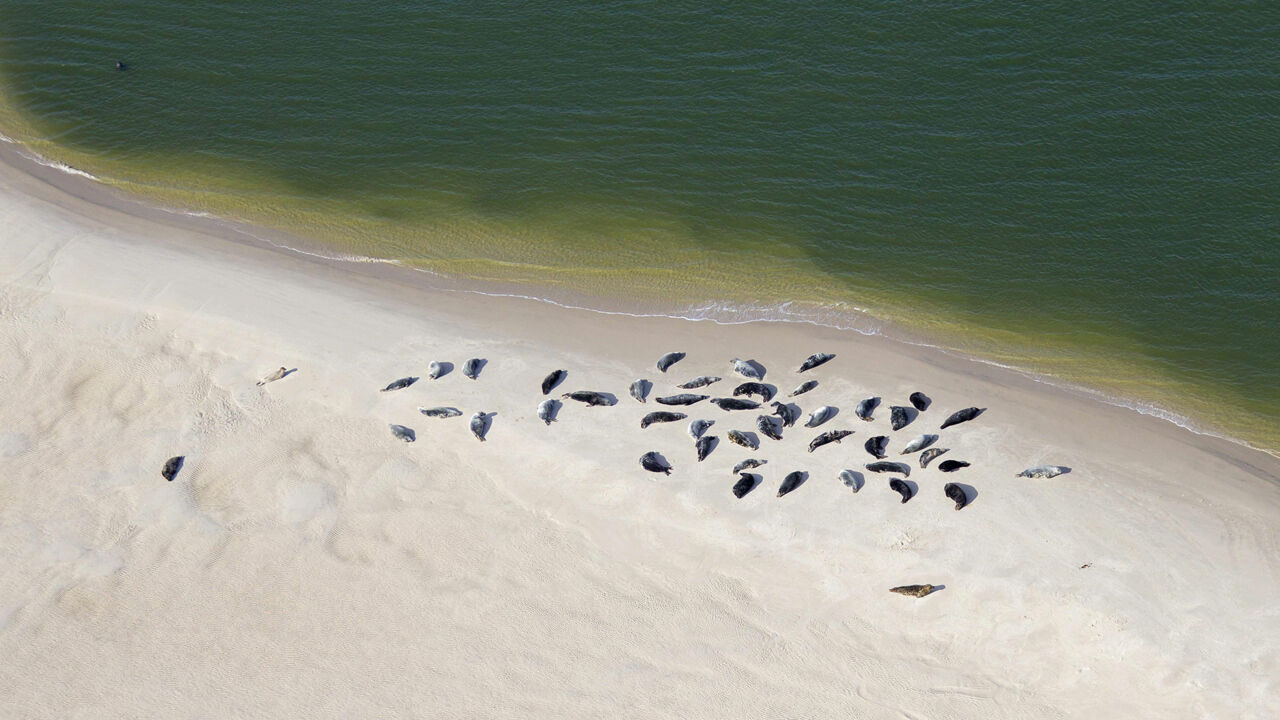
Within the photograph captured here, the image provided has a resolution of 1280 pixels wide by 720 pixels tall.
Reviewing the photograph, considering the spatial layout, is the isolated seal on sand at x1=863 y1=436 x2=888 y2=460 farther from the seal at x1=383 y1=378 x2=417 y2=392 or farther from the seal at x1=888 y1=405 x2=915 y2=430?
the seal at x1=383 y1=378 x2=417 y2=392

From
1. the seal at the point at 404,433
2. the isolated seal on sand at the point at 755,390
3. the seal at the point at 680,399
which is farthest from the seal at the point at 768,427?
the seal at the point at 404,433

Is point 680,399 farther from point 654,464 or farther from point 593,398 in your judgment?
point 654,464

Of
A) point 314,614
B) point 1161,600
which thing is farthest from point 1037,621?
point 314,614

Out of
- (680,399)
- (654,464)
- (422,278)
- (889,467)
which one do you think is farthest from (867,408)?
(422,278)

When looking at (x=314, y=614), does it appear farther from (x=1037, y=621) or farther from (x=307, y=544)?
(x=1037, y=621)

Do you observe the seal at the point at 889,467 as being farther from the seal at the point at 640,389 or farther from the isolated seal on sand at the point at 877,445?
the seal at the point at 640,389

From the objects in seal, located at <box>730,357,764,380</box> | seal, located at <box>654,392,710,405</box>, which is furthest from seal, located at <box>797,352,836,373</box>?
seal, located at <box>654,392,710,405</box>
